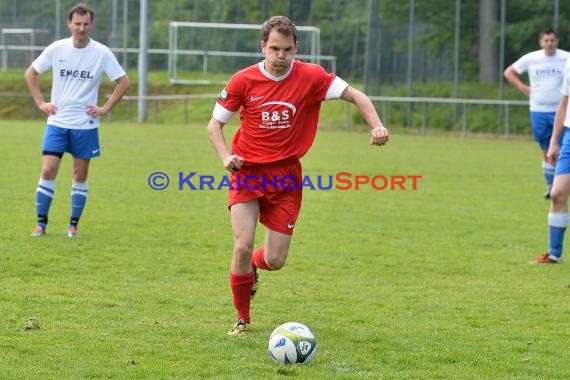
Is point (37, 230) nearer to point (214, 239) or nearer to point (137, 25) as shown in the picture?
point (214, 239)

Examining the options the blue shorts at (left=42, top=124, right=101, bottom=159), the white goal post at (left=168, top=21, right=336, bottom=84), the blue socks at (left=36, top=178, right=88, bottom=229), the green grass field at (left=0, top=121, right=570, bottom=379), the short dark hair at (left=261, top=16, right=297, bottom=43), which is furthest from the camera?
the white goal post at (left=168, top=21, right=336, bottom=84)

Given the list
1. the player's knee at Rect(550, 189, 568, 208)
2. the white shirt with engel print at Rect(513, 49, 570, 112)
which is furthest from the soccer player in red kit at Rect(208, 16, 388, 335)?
the white shirt with engel print at Rect(513, 49, 570, 112)

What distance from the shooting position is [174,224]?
12.2m

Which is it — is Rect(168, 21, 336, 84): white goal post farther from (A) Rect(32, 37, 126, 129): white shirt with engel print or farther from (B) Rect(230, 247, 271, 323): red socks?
(B) Rect(230, 247, 271, 323): red socks

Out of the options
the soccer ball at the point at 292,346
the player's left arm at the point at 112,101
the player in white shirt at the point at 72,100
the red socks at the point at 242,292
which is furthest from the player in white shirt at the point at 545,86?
the soccer ball at the point at 292,346

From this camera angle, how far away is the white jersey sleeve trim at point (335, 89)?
684 cm

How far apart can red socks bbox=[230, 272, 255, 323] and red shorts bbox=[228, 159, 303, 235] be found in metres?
0.37

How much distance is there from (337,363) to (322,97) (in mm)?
1787

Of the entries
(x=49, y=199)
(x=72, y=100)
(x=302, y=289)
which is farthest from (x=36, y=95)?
(x=302, y=289)

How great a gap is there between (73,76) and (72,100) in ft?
0.79

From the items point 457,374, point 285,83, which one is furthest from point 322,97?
point 457,374

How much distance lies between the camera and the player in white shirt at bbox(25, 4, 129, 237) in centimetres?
1052

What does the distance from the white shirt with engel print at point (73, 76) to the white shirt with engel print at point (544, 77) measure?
6826mm

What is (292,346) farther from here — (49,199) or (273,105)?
(49,199)
